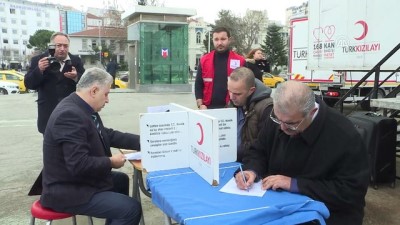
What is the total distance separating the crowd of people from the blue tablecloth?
0.42ft

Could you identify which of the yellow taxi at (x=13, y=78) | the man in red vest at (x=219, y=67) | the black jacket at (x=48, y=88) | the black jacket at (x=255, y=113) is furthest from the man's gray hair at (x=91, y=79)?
the yellow taxi at (x=13, y=78)

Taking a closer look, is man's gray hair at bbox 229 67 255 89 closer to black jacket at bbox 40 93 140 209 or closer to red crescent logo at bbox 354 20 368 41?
black jacket at bbox 40 93 140 209

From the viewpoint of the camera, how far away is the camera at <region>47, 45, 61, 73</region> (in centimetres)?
382

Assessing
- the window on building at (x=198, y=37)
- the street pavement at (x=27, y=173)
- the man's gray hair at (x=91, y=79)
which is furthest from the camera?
the window on building at (x=198, y=37)

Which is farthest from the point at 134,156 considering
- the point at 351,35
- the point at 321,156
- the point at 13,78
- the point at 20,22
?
the point at 20,22

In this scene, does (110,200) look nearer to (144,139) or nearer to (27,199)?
(144,139)

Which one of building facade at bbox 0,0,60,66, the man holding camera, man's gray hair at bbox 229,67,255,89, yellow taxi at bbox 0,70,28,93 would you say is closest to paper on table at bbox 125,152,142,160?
man's gray hair at bbox 229,67,255,89

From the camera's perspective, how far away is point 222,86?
4.48 m

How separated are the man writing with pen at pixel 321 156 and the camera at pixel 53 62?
249 centimetres

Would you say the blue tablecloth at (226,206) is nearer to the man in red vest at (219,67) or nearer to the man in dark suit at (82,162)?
the man in dark suit at (82,162)

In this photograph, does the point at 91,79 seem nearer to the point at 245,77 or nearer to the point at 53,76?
the point at 245,77

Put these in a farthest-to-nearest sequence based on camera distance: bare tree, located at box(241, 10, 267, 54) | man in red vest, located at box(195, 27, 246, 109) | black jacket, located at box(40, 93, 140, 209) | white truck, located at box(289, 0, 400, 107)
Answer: bare tree, located at box(241, 10, 267, 54), white truck, located at box(289, 0, 400, 107), man in red vest, located at box(195, 27, 246, 109), black jacket, located at box(40, 93, 140, 209)

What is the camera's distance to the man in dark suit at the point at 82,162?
230 centimetres

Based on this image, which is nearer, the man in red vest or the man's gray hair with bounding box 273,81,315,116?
the man's gray hair with bounding box 273,81,315,116
